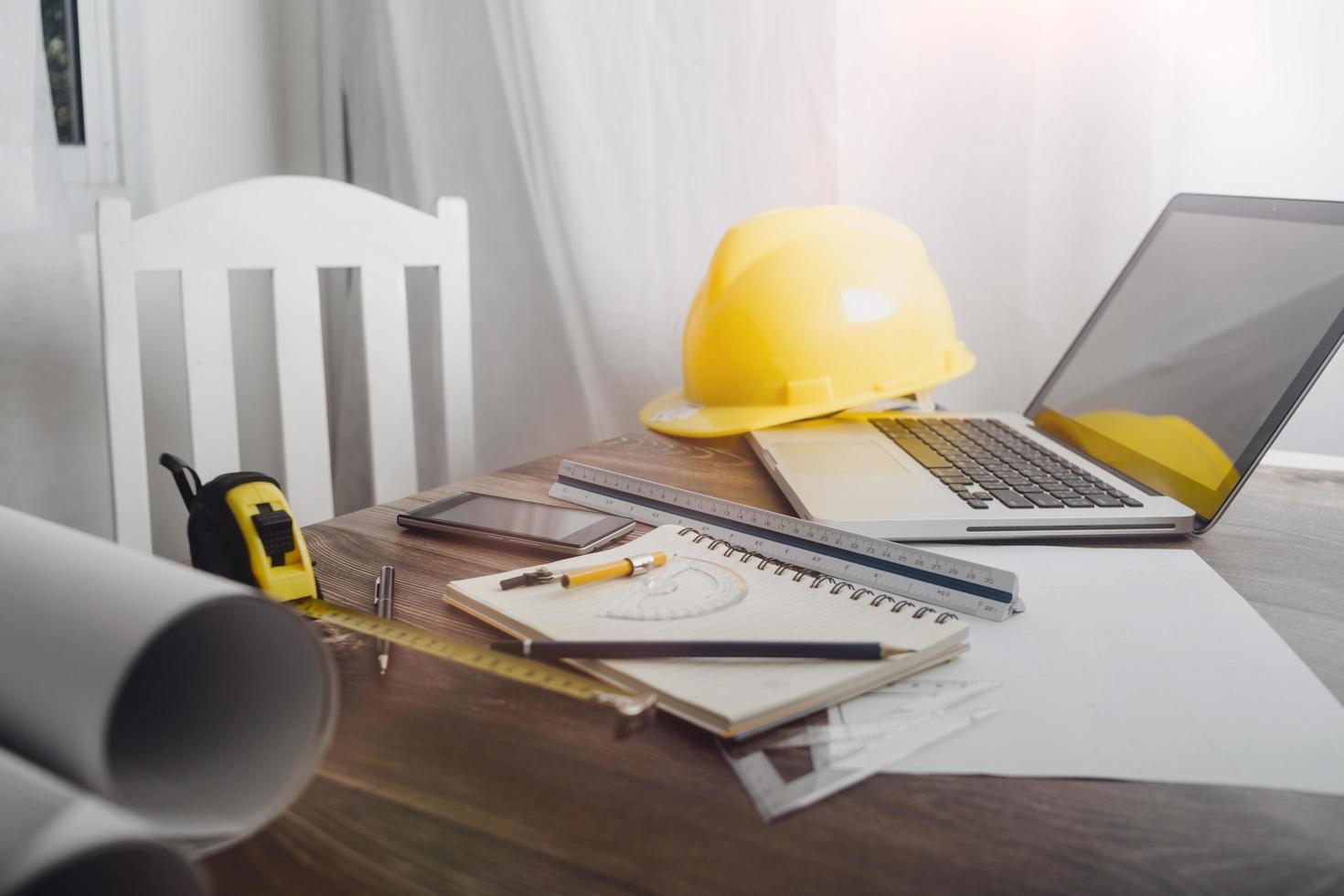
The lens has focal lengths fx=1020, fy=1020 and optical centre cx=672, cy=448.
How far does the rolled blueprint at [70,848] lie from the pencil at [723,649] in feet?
0.74

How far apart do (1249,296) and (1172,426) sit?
13 cm

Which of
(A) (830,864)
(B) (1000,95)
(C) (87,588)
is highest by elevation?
(B) (1000,95)

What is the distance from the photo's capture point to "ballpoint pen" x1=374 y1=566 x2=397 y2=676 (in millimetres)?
528

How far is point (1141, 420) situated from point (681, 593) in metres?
0.58

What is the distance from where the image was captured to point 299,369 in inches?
46.0

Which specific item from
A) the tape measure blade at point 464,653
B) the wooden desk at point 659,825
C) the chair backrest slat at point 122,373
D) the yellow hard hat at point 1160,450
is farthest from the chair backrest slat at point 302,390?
the yellow hard hat at point 1160,450

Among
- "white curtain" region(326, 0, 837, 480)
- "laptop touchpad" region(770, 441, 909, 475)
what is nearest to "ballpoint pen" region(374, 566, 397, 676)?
"laptop touchpad" region(770, 441, 909, 475)

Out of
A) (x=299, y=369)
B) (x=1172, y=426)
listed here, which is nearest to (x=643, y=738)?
(x=1172, y=426)

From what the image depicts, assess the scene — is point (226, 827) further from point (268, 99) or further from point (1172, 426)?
point (268, 99)

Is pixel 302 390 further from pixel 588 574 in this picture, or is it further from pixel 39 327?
pixel 588 574

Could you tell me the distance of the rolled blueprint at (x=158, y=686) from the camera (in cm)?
33

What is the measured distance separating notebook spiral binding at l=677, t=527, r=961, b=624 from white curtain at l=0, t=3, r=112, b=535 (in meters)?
1.01

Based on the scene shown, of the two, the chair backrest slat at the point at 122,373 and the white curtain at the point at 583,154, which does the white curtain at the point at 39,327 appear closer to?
the chair backrest slat at the point at 122,373

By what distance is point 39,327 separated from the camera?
4.29 ft
